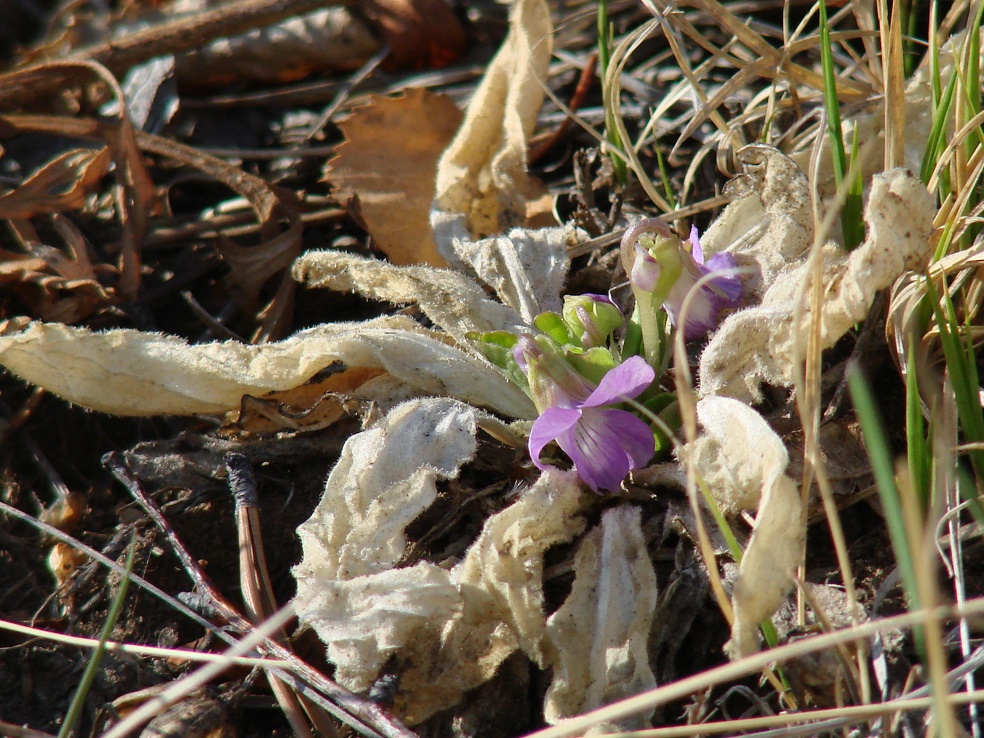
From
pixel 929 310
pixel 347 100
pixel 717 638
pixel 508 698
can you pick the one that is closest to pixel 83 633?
pixel 508 698

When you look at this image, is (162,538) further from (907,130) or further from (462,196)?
(907,130)

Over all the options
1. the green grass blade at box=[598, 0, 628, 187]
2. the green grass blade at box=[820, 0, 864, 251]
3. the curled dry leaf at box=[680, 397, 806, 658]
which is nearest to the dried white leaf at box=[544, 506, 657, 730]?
the curled dry leaf at box=[680, 397, 806, 658]

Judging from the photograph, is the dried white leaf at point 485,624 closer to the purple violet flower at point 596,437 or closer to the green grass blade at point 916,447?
the purple violet flower at point 596,437

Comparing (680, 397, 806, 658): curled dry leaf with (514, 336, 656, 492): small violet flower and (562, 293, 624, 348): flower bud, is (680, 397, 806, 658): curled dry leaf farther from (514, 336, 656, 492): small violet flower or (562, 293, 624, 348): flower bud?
(562, 293, 624, 348): flower bud

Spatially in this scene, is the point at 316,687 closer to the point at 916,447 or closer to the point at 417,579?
the point at 417,579

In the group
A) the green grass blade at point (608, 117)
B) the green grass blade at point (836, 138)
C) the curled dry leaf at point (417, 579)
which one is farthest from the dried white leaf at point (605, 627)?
the green grass blade at point (608, 117)

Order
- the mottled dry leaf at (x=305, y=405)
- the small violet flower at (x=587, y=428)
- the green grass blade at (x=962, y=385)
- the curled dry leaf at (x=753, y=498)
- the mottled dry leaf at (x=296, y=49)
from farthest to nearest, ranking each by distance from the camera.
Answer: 1. the mottled dry leaf at (x=296, y=49)
2. the mottled dry leaf at (x=305, y=405)
3. the small violet flower at (x=587, y=428)
4. the green grass blade at (x=962, y=385)
5. the curled dry leaf at (x=753, y=498)
